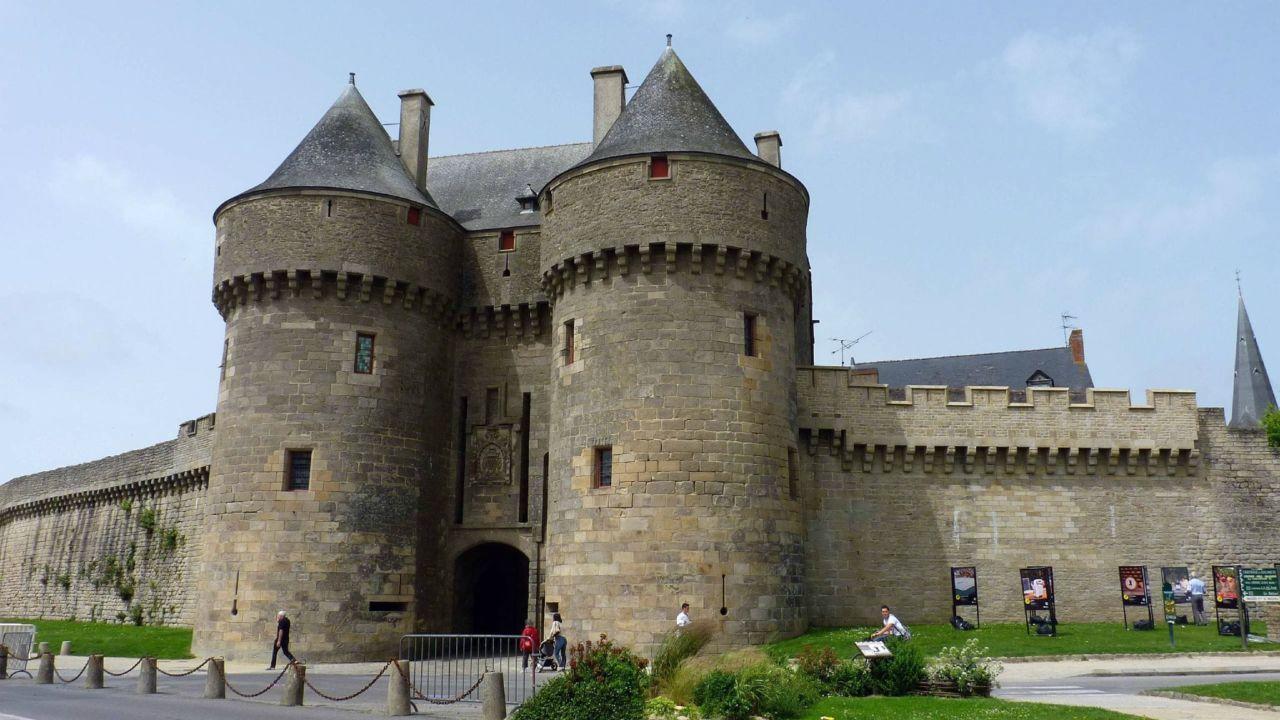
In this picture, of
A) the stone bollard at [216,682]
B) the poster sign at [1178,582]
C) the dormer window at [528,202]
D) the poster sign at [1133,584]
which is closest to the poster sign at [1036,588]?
the poster sign at [1133,584]

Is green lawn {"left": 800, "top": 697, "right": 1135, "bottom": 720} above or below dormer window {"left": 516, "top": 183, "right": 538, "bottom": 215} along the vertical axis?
below

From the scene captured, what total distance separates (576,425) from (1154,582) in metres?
14.9

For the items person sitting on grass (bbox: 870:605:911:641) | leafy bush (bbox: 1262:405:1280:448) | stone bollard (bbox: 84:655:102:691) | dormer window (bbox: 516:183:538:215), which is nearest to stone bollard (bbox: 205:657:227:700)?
stone bollard (bbox: 84:655:102:691)

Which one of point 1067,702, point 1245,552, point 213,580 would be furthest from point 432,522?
point 1245,552

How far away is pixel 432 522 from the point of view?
25891 mm

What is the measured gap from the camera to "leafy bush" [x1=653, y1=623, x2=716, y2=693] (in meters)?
14.2

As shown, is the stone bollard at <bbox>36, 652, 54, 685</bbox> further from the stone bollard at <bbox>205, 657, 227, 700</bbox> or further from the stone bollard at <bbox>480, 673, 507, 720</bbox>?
the stone bollard at <bbox>480, 673, 507, 720</bbox>

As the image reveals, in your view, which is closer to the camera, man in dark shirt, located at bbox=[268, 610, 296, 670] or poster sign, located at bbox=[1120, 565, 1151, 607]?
man in dark shirt, located at bbox=[268, 610, 296, 670]

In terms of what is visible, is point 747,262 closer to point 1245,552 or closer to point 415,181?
point 415,181

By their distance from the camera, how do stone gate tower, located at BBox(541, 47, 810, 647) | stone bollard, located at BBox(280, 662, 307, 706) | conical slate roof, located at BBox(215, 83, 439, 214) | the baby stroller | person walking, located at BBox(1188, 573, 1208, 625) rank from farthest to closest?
conical slate roof, located at BBox(215, 83, 439, 214) → person walking, located at BBox(1188, 573, 1208, 625) → stone gate tower, located at BBox(541, 47, 810, 647) → the baby stroller → stone bollard, located at BBox(280, 662, 307, 706)

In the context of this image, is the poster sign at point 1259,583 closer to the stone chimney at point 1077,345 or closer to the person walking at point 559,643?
the person walking at point 559,643

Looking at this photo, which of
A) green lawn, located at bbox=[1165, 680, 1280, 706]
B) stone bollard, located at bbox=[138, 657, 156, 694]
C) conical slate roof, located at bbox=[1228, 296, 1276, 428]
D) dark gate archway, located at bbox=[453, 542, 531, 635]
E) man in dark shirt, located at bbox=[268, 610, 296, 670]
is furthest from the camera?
conical slate roof, located at bbox=[1228, 296, 1276, 428]

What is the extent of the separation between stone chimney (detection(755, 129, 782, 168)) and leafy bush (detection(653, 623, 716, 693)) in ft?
55.7

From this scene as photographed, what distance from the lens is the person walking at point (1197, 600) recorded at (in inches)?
910
